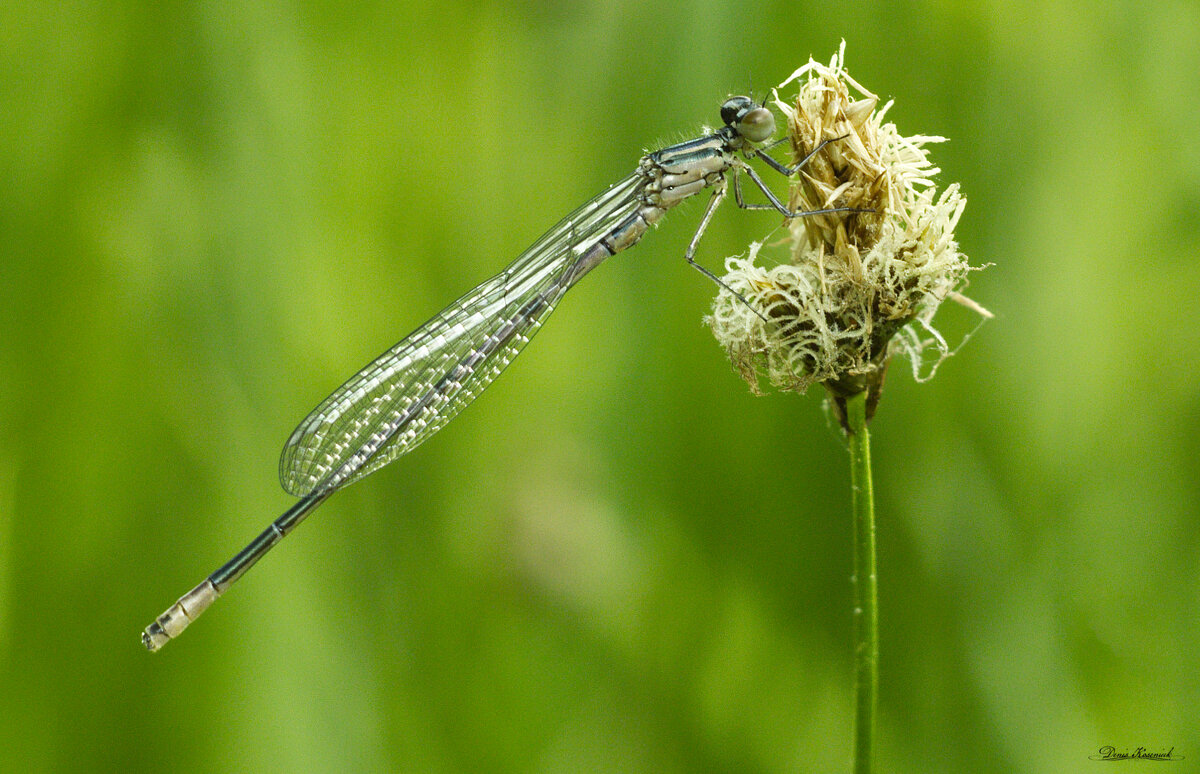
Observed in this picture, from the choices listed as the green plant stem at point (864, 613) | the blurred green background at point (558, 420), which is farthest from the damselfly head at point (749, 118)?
the green plant stem at point (864, 613)

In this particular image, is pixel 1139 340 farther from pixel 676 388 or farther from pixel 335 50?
pixel 335 50

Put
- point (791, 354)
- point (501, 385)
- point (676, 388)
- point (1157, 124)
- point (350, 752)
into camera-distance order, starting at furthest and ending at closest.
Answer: point (501, 385) < point (676, 388) < point (1157, 124) < point (350, 752) < point (791, 354)

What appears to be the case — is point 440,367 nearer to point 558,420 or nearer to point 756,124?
point 558,420

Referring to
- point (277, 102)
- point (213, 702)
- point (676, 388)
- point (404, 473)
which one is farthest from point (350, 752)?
point (277, 102)

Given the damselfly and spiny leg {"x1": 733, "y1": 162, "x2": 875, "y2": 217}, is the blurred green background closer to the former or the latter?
the damselfly

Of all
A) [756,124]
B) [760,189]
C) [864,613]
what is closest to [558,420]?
[760,189]

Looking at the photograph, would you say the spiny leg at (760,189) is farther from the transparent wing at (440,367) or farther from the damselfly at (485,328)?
the transparent wing at (440,367)
